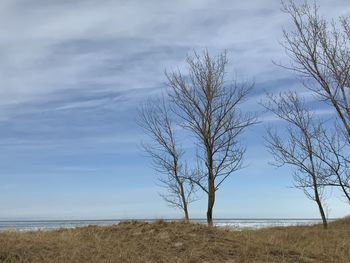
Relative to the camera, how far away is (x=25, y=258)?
27.5 ft

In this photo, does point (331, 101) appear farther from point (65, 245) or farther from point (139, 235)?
point (65, 245)

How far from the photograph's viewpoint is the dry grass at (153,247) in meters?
8.76

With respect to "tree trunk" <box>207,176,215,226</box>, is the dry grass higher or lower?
lower

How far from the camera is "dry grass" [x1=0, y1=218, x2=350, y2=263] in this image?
28.7ft

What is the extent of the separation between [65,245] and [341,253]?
243 inches

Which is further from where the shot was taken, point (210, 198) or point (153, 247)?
point (210, 198)

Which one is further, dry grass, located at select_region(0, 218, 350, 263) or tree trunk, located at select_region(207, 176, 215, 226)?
tree trunk, located at select_region(207, 176, 215, 226)

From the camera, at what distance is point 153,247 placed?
31.8 ft

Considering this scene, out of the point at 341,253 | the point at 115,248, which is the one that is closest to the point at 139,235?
the point at 115,248

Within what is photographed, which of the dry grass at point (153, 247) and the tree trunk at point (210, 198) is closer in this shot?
the dry grass at point (153, 247)

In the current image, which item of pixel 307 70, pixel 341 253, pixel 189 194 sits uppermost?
pixel 307 70

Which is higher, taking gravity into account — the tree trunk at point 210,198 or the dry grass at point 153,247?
the tree trunk at point 210,198

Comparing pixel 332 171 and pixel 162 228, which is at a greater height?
pixel 332 171

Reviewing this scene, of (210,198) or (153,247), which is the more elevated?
(210,198)
